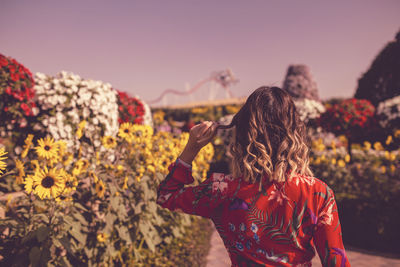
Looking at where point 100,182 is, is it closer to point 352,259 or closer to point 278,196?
point 278,196

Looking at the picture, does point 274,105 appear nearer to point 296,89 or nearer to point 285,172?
point 285,172

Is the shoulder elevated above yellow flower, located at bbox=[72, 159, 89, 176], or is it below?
above

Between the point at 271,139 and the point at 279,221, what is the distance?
35 centimetres

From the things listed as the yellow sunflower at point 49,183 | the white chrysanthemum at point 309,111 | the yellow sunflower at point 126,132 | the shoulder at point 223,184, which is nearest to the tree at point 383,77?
the white chrysanthemum at point 309,111

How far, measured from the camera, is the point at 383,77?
11023 mm

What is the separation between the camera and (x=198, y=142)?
1188 millimetres

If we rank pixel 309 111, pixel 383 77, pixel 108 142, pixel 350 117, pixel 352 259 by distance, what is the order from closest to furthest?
pixel 108 142 → pixel 352 259 → pixel 350 117 → pixel 309 111 → pixel 383 77

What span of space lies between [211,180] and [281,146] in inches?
14.4

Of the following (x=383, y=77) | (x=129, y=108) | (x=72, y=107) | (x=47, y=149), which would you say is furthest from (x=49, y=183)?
(x=383, y=77)

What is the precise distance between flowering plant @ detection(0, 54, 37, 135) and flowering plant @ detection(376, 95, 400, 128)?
738 centimetres

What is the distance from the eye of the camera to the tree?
1063cm

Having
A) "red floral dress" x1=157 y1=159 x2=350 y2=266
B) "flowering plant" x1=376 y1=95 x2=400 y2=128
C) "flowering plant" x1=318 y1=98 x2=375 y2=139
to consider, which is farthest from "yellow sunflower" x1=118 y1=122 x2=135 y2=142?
"flowering plant" x1=376 y1=95 x2=400 y2=128

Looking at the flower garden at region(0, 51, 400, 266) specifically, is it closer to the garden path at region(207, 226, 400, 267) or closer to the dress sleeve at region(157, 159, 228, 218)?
the garden path at region(207, 226, 400, 267)

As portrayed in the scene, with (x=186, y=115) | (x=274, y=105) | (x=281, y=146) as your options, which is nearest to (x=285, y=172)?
(x=281, y=146)
